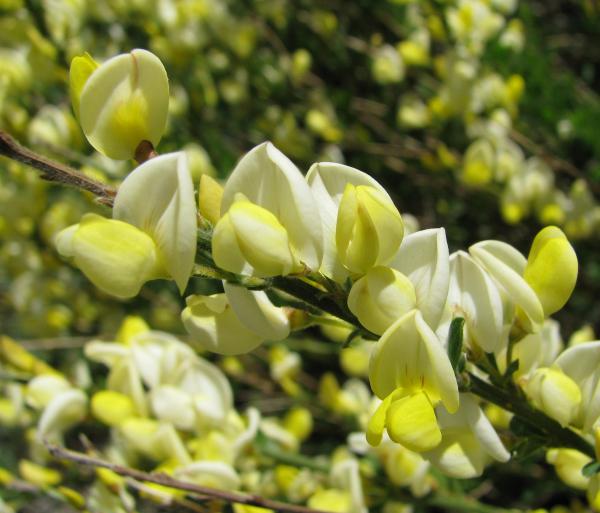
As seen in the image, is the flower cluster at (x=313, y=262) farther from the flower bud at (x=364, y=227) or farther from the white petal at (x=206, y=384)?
the white petal at (x=206, y=384)

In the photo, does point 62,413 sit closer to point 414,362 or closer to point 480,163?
point 414,362

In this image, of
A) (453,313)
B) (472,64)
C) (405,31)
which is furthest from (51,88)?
(453,313)

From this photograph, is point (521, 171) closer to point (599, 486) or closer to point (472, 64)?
point (472, 64)

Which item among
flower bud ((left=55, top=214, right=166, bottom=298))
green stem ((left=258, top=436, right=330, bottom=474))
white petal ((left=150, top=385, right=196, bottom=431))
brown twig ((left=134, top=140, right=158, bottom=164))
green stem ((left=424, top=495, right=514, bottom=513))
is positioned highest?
brown twig ((left=134, top=140, right=158, bottom=164))

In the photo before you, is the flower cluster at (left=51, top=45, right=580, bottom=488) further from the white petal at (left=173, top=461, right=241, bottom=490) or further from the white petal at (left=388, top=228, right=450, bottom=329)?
the white petal at (left=173, top=461, right=241, bottom=490)

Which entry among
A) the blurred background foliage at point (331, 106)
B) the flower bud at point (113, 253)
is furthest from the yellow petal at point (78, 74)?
the blurred background foliage at point (331, 106)

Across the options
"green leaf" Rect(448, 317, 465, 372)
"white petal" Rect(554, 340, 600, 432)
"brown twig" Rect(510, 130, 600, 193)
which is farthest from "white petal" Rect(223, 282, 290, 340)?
"brown twig" Rect(510, 130, 600, 193)
